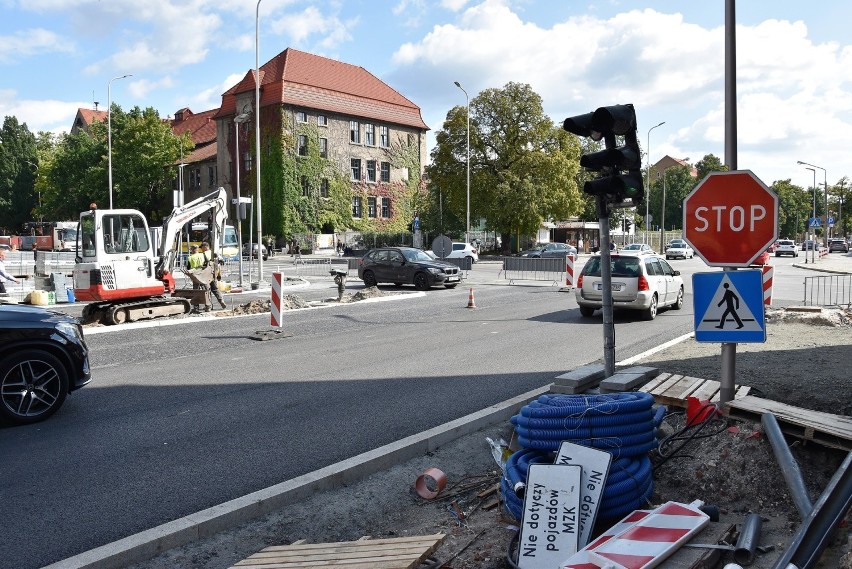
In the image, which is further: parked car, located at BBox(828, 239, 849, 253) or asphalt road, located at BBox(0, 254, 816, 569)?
parked car, located at BBox(828, 239, 849, 253)

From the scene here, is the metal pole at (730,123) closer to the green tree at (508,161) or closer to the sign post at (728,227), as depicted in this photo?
the sign post at (728,227)

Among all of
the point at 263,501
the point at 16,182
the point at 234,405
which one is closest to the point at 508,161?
the point at 234,405

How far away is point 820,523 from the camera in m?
4.03

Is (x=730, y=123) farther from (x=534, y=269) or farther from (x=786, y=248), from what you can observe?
(x=786, y=248)

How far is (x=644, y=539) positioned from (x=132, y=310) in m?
14.7

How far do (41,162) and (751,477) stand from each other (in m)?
91.6

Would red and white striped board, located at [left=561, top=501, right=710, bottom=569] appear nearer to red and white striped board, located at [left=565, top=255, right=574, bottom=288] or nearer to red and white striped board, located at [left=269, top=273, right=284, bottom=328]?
red and white striped board, located at [left=269, top=273, right=284, bottom=328]

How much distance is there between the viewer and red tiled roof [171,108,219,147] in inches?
3056

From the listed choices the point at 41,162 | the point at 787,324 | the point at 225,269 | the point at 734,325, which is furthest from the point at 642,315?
the point at 41,162

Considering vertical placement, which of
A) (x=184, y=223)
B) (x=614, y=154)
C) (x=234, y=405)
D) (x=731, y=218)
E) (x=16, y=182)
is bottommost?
(x=234, y=405)

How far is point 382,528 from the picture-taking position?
4.68m

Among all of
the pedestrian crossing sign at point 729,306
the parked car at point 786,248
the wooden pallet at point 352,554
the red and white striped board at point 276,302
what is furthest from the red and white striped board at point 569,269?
the parked car at point 786,248

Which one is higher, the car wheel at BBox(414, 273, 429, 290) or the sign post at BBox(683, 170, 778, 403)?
the sign post at BBox(683, 170, 778, 403)

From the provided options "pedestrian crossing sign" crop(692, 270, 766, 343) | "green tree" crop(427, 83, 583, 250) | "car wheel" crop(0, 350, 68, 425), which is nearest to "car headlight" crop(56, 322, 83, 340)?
"car wheel" crop(0, 350, 68, 425)
